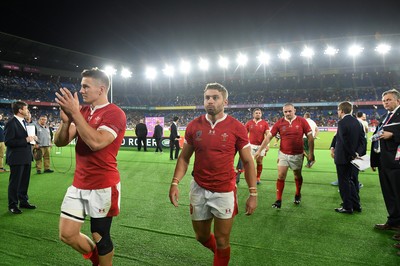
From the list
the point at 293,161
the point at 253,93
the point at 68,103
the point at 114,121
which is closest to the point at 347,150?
the point at 293,161

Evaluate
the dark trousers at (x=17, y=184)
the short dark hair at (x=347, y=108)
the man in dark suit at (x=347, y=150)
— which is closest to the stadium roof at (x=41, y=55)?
the dark trousers at (x=17, y=184)

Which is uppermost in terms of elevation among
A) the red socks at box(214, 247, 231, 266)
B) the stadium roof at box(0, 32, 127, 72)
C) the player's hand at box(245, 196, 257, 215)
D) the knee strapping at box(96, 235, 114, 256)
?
the stadium roof at box(0, 32, 127, 72)

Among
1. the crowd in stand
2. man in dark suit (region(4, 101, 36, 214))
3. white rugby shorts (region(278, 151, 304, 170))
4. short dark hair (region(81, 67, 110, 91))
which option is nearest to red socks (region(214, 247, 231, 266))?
short dark hair (region(81, 67, 110, 91))

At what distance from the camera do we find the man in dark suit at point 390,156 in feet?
14.7

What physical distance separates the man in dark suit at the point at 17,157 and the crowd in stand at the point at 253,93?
39.7 m

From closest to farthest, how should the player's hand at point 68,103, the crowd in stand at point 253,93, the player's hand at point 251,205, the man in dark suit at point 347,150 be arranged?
Answer: the player's hand at point 68,103 → the player's hand at point 251,205 → the man in dark suit at point 347,150 → the crowd in stand at point 253,93

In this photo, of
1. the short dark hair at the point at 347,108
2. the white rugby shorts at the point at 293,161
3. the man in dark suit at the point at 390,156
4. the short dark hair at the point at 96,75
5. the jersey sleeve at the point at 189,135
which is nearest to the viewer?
the short dark hair at the point at 96,75

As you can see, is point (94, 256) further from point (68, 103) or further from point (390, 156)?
point (390, 156)

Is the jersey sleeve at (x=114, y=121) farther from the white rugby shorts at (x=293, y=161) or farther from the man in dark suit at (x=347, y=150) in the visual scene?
the man in dark suit at (x=347, y=150)

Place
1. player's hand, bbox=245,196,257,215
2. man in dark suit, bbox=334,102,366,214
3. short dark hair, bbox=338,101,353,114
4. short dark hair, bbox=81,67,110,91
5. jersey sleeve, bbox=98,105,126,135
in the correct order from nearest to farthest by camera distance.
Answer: jersey sleeve, bbox=98,105,126,135 < short dark hair, bbox=81,67,110,91 < player's hand, bbox=245,196,257,215 < man in dark suit, bbox=334,102,366,214 < short dark hair, bbox=338,101,353,114

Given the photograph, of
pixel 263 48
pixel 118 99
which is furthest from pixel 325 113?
pixel 118 99

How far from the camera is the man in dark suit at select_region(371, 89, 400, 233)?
176 inches

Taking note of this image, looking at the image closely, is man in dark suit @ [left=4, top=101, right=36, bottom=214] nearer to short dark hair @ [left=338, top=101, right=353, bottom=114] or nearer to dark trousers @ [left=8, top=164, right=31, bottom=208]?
dark trousers @ [left=8, top=164, right=31, bottom=208]

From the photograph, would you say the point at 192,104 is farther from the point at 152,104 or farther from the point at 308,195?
the point at 308,195
